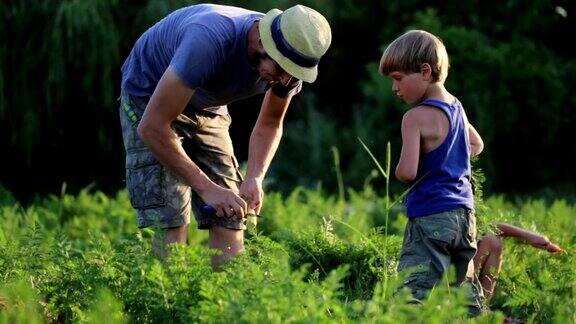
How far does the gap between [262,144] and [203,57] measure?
0.97 m

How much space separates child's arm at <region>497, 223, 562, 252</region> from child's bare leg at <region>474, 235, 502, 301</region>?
136mm

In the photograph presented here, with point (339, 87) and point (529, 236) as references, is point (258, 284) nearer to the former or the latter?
point (529, 236)

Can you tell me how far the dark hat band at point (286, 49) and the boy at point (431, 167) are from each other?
0.35m

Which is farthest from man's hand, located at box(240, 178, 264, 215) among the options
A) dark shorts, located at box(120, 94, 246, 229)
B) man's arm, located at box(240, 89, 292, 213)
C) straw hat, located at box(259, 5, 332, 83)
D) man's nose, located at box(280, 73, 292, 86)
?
straw hat, located at box(259, 5, 332, 83)

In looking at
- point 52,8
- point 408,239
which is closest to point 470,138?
point 408,239

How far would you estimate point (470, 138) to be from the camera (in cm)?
560

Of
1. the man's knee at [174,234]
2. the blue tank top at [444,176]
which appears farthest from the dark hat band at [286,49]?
the man's knee at [174,234]

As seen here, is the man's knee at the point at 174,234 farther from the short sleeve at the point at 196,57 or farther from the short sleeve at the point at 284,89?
the short sleeve at the point at 196,57

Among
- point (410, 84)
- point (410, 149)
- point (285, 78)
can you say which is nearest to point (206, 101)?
point (285, 78)

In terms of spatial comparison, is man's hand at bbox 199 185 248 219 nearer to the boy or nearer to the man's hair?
the boy

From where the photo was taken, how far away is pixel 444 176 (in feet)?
17.0

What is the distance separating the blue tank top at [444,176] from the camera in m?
5.17

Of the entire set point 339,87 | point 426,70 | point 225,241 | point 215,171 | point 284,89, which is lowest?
point 339,87

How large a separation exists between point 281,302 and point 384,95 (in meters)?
9.10
